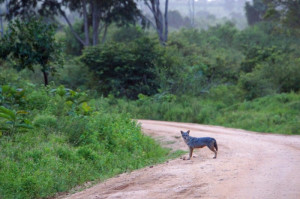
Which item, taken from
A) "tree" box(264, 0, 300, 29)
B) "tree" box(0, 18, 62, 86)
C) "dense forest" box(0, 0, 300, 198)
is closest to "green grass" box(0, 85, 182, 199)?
"dense forest" box(0, 0, 300, 198)

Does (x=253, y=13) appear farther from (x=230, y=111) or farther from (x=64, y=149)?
(x=64, y=149)

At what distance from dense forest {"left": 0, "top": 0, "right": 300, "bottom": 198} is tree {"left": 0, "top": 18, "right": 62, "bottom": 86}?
5 centimetres

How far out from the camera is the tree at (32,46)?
20.9 m

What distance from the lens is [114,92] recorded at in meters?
28.6

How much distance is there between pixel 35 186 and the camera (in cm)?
945

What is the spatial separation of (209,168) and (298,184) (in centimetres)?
228

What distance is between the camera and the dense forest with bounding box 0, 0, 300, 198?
1130 centimetres

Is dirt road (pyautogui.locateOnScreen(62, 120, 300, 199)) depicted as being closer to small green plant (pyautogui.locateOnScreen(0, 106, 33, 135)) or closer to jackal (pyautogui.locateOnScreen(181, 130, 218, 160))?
jackal (pyautogui.locateOnScreen(181, 130, 218, 160))

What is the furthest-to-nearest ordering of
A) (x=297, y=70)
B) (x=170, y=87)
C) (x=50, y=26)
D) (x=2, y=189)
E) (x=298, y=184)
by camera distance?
(x=170, y=87) < (x=297, y=70) < (x=50, y=26) < (x=2, y=189) < (x=298, y=184)

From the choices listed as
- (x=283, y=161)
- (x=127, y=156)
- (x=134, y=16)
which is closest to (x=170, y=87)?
(x=134, y=16)

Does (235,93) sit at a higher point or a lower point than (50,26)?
lower

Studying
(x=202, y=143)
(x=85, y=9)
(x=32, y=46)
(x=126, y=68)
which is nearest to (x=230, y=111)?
(x=126, y=68)

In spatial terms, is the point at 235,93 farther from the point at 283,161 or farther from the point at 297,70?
the point at 283,161

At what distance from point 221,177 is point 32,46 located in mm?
14630
